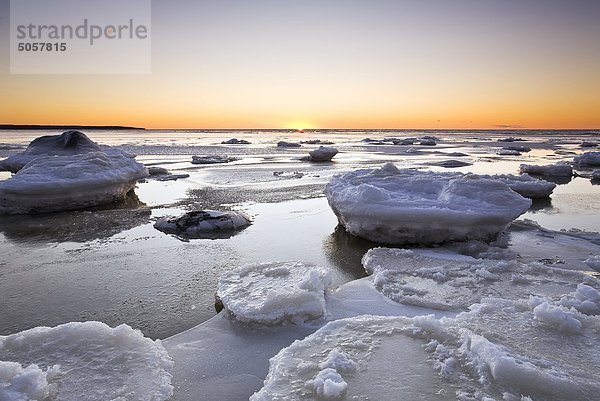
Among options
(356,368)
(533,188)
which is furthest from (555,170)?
(356,368)

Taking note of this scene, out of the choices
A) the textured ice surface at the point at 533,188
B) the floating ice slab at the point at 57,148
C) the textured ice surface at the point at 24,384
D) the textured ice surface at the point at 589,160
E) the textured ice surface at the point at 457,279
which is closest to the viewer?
the textured ice surface at the point at 24,384

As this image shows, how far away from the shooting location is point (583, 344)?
8.32 ft

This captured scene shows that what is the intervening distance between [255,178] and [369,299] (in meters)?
8.87

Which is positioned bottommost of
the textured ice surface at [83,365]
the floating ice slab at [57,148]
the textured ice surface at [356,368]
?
the textured ice surface at [83,365]

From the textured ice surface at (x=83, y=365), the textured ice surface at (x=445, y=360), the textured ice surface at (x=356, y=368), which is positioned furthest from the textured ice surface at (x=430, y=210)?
the textured ice surface at (x=83, y=365)

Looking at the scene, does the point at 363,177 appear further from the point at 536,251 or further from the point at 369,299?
the point at 369,299

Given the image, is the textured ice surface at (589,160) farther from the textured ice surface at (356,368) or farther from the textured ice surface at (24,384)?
the textured ice surface at (24,384)

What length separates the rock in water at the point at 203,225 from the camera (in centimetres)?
558

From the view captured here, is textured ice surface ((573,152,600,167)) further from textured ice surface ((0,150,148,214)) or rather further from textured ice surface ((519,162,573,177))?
textured ice surface ((0,150,148,214))

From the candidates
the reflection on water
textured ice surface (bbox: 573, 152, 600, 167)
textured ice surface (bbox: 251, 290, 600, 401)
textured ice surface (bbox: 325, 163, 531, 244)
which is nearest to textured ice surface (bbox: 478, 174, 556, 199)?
textured ice surface (bbox: 325, 163, 531, 244)

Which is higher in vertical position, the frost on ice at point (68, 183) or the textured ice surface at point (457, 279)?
the frost on ice at point (68, 183)

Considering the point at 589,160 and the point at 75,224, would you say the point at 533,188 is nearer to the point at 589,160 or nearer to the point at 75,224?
the point at 75,224

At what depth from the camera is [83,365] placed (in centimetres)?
232

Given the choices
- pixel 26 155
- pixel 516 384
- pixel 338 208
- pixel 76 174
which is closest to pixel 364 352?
pixel 516 384
